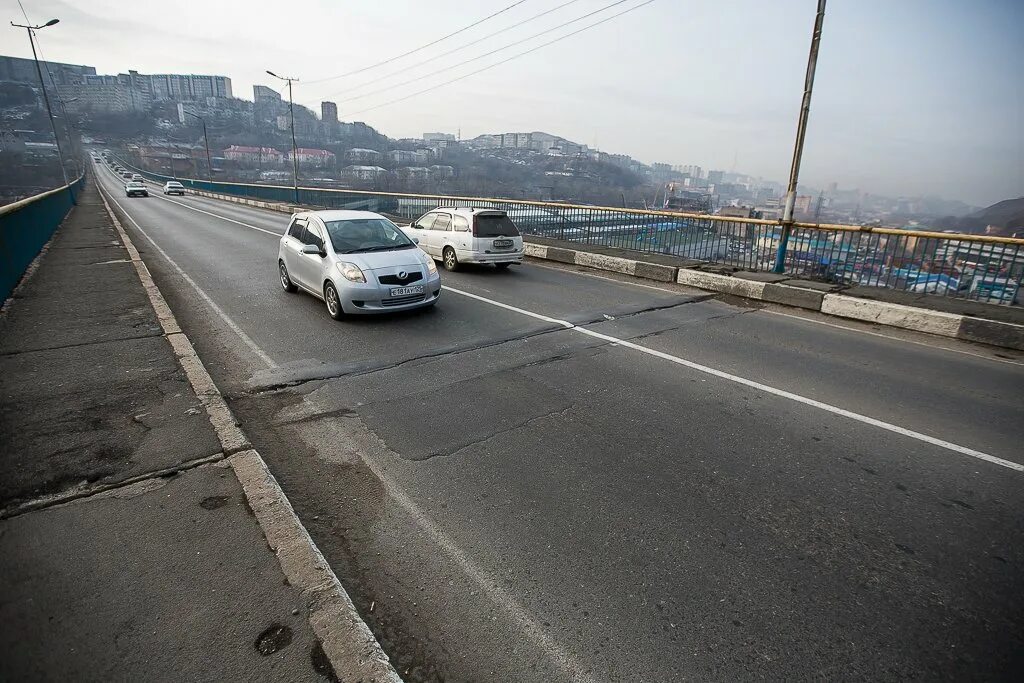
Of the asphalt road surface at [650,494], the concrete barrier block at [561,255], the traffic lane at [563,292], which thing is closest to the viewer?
the asphalt road surface at [650,494]

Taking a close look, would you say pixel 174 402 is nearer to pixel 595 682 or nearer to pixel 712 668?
pixel 595 682

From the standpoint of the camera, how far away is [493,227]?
12359mm

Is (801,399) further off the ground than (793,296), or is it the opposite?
(793,296)

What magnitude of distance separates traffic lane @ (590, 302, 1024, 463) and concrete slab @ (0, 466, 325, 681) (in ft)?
17.0

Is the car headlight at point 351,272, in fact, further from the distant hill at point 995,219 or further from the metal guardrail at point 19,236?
the distant hill at point 995,219

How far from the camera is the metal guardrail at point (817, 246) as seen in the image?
8.77 metres

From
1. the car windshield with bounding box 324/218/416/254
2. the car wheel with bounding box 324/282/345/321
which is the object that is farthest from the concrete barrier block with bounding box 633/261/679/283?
the car wheel with bounding box 324/282/345/321

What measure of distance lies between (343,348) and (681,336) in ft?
15.6

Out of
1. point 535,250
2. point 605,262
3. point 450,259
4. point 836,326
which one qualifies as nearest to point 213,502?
point 836,326

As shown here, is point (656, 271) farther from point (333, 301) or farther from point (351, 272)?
point (333, 301)

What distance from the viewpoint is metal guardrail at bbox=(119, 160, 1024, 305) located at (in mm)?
8766

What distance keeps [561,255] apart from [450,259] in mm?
3741

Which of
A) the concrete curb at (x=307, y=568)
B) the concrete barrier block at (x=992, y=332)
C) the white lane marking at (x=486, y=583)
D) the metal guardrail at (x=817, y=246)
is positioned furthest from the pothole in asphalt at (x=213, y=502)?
the metal guardrail at (x=817, y=246)

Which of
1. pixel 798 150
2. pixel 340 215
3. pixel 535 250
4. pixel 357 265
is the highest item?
pixel 798 150
